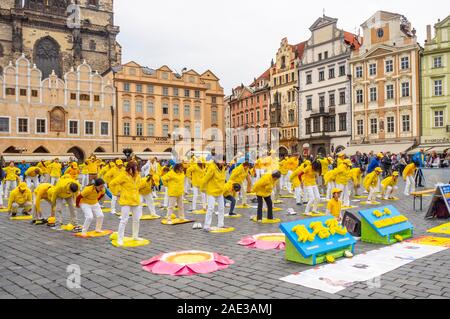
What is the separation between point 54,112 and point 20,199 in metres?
38.0

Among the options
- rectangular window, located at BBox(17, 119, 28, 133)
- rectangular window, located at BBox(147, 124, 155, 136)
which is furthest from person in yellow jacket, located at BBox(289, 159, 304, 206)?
rectangular window, located at BBox(147, 124, 155, 136)

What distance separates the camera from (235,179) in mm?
13695

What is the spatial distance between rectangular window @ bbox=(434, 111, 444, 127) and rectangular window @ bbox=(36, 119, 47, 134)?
42.4 m

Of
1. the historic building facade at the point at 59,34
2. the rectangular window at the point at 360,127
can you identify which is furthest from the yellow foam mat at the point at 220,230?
the historic building facade at the point at 59,34

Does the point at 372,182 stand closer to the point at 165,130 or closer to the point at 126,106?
the point at 126,106

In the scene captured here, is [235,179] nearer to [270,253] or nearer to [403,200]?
[270,253]

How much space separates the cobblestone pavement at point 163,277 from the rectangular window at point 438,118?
36.8 m

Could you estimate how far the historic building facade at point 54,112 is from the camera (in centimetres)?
4653

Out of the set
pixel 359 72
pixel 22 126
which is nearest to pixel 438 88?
pixel 359 72

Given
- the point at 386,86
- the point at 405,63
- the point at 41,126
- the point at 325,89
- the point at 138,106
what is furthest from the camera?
the point at 138,106

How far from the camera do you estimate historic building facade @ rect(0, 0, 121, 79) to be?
57.3 m

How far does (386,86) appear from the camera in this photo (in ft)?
154

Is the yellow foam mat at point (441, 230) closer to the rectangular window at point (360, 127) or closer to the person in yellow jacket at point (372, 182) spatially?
the person in yellow jacket at point (372, 182)
